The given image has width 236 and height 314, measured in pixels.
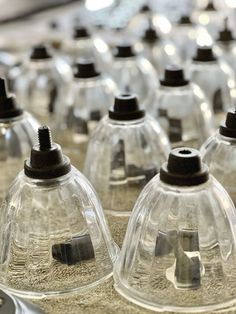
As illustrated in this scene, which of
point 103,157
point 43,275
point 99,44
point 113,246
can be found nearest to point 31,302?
point 43,275

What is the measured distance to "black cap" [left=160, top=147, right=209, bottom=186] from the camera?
2.46 ft

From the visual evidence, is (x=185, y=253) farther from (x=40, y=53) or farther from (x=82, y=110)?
(x=40, y=53)

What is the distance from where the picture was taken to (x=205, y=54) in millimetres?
1327

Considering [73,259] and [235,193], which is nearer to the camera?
[73,259]

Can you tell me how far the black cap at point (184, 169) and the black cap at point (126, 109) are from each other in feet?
0.74

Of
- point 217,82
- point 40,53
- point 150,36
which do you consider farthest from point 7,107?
point 150,36

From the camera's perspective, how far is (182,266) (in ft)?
2.61

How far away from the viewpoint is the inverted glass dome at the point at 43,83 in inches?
57.6

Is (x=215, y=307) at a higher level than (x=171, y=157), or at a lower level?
lower

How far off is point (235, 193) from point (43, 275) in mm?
325

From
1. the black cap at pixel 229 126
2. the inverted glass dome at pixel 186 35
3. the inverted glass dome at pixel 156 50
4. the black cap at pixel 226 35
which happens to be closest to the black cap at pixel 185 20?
the inverted glass dome at pixel 186 35

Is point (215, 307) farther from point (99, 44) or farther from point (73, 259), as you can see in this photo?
point (99, 44)

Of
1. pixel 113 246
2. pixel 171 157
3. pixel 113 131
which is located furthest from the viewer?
pixel 113 131

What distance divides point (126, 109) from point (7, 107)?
0.65 ft
